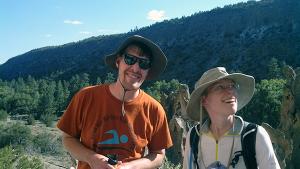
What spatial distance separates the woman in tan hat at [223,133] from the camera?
2.97 meters

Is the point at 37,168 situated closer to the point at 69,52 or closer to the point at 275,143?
the point at 275,143

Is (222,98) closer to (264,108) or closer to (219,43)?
(264,108)

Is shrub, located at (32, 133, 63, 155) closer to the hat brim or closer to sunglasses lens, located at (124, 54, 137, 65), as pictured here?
sunglasses lens, located at (124, 54, 137, 65)

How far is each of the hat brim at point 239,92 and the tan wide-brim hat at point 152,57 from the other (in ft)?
1.52

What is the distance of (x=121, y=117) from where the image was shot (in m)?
3.53

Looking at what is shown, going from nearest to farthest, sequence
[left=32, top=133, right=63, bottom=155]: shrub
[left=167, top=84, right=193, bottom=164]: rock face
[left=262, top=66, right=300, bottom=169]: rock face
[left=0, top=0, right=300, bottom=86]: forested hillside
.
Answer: [left=167, top=84, right=193, bottom=164]: rock face → [left=262, top=66, right=300, bottom=169]: rock face → [left=32, top=133, right=63, bottom=155]: shrub → [left=0, top=0, right=300, bottom=86]: forested hillside

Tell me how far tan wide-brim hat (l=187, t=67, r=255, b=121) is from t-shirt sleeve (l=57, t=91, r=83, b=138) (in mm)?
837

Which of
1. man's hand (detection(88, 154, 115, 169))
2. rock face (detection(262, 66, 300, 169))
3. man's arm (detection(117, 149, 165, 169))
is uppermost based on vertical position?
man's hand (detection(88, 154, 115, 169))

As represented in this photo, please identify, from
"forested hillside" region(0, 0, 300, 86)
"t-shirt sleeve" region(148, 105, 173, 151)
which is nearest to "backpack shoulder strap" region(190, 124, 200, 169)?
"t-shirt sleeve" region(148, 105, 173, 151)

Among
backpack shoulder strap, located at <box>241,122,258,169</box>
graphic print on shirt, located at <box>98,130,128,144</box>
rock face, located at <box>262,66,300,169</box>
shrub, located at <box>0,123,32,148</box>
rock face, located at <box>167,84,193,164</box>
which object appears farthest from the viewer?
shrub, located at <box>0,123,32,148</box>

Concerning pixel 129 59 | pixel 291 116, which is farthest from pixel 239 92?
pixel 291 116

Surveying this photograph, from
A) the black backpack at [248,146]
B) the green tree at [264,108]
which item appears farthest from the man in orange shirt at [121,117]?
the green tree at [264,108]

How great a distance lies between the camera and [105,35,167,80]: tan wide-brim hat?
11.6ft

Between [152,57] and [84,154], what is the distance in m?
0.91
